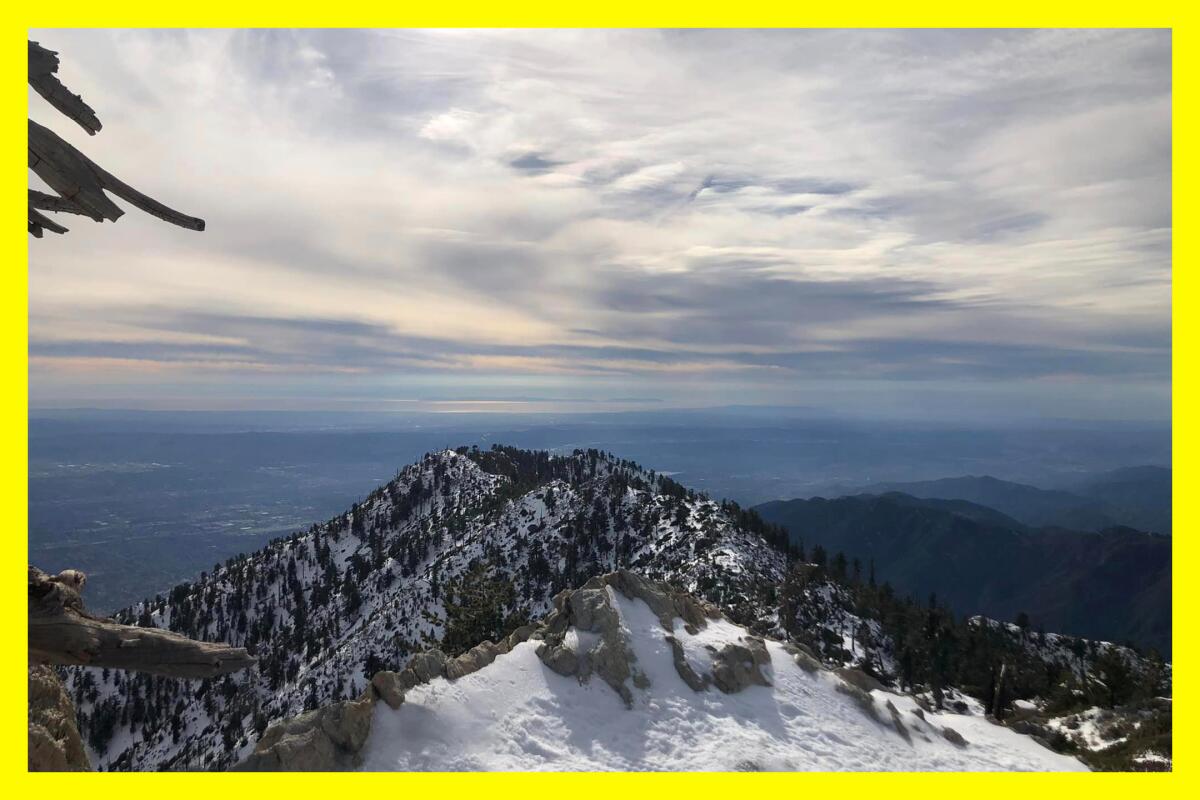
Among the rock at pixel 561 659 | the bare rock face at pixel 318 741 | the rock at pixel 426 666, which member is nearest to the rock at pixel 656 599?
the rock at pixel 561 659

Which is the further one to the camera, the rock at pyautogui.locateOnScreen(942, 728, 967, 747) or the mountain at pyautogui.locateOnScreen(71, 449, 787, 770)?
the mountain at pyautogui.locateOnScreen(71, 449, 787, 770)

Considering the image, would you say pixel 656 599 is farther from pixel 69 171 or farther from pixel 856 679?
pixel 69 171

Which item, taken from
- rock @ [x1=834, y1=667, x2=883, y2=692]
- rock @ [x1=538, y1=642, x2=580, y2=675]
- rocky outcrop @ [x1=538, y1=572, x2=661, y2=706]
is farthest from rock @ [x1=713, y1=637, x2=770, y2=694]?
rock @ [x1=538, y1=642, x2=580, y2=675]

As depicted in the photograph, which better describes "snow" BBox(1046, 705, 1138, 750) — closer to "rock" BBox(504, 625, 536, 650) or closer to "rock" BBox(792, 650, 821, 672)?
"rock" BBox(792, 650, 821, 672)

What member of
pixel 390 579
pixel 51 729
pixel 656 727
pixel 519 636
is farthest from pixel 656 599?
pixel 390 579

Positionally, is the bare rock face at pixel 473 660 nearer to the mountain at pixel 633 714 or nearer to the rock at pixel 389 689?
the mountain at pixel 633 714
